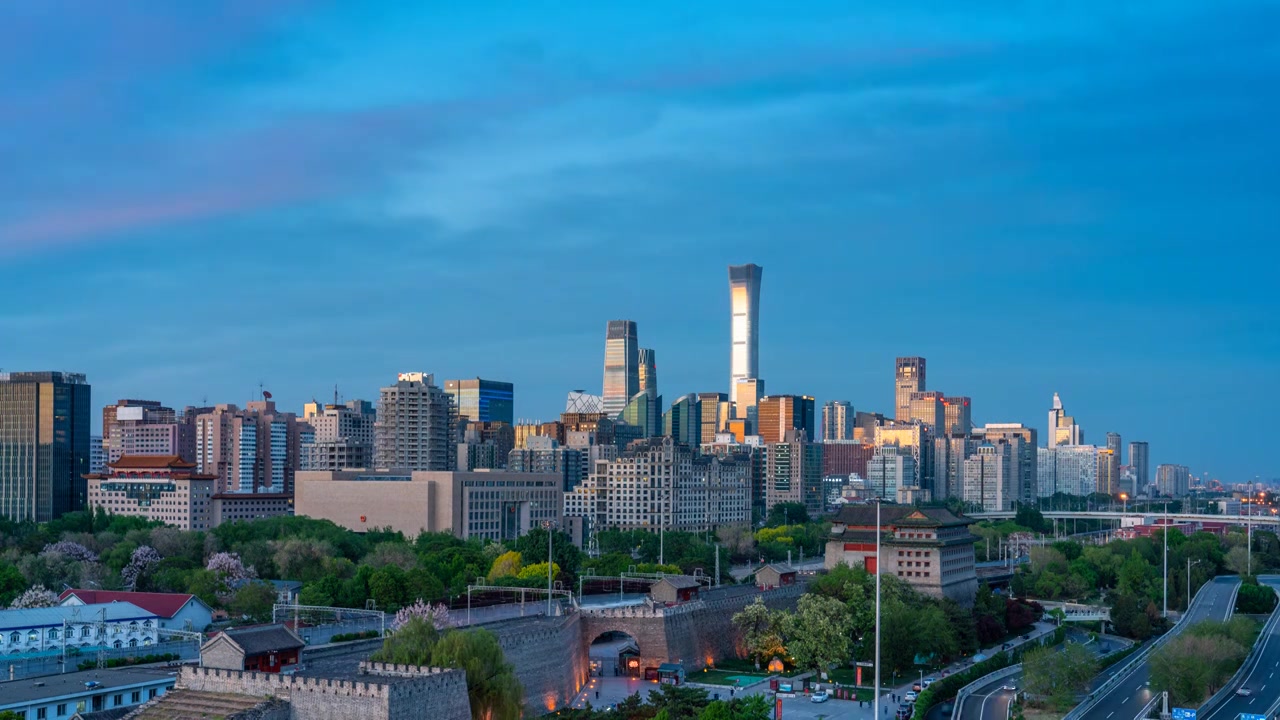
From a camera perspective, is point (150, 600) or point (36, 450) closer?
point (150, 600)

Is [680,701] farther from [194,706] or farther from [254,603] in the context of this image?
[254,603]

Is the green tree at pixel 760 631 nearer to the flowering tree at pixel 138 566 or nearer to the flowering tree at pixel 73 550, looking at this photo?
the flowering tree at pixel 138 566

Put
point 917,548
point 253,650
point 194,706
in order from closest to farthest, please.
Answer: point 194,706
point 253,650
point 917,548

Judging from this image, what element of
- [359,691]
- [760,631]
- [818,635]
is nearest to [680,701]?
[359,691]

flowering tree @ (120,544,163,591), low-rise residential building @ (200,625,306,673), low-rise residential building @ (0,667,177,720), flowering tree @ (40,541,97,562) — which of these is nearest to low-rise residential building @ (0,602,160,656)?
low-rise residential building @ (0,667,177,720)

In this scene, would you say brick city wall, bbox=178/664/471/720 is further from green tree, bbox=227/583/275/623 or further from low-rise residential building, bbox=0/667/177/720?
green tree, bbox=227/583/275/623

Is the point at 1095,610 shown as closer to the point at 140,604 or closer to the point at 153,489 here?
the point at 140,604

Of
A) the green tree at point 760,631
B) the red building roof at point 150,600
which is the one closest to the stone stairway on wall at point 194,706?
the red building roof at point 150,600
